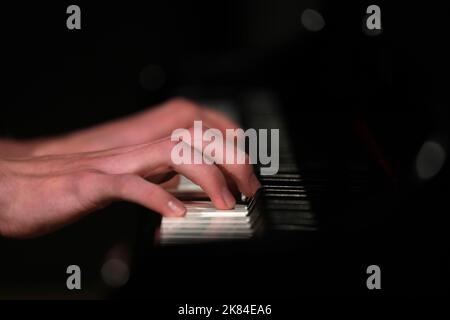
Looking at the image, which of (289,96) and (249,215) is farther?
(289,96)

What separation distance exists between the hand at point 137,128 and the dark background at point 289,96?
0.23 feet

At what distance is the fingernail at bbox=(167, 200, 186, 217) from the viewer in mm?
704

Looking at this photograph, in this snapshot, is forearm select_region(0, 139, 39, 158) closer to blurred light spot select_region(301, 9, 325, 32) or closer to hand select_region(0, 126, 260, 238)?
hand select_region(0, 126, 260, 238)

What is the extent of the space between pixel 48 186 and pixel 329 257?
403mm

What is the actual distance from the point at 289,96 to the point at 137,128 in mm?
405

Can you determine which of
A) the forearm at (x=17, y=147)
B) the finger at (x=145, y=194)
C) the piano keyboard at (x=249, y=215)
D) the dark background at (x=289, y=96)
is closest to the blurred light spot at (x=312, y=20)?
the dark background at (x=289, y=96)

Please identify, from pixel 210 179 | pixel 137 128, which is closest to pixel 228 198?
pixel 210 179

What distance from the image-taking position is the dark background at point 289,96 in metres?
0.65

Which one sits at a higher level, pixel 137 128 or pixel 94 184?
pixel 137 128

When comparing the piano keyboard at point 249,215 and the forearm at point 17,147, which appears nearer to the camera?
the piano keyboard at point 249,215

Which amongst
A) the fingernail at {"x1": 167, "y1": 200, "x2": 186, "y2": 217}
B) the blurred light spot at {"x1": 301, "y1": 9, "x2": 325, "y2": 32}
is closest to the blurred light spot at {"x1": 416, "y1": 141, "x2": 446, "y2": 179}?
the fingernail at {"x1": 167, "y1": 200, "x2": 186, "y2": 217}

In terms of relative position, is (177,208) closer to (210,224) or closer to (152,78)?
(210,224)

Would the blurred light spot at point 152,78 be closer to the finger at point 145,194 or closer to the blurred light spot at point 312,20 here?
the blurred light spot at point 312,20

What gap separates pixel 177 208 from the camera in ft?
2.33
